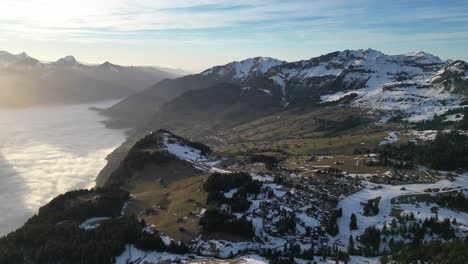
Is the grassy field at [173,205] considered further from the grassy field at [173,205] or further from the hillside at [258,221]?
the hillside at [258,221]

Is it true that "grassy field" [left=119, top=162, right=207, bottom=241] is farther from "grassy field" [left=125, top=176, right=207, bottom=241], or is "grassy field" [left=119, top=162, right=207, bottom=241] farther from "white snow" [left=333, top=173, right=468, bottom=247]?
"white snow" [left=333, top=173, right=468, bottom=247]

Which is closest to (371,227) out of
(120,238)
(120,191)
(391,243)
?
(391,243)

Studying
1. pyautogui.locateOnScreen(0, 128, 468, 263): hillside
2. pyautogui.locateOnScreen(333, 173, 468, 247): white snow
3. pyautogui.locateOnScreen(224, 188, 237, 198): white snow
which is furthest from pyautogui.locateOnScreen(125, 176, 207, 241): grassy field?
pyautogui.locateOnScreen(333, 173, 468, 247): white snow

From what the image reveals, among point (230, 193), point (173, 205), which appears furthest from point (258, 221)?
point (173, 205)

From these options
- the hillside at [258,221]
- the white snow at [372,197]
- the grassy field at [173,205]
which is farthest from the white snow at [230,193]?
the white snow at [372,197]

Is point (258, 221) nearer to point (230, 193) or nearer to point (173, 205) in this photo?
point (230, 193)

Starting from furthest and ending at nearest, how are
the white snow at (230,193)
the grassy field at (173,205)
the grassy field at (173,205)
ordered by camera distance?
the white snow at (230,193) < the grassy field at (173,205) < the grassy field at (173,205)

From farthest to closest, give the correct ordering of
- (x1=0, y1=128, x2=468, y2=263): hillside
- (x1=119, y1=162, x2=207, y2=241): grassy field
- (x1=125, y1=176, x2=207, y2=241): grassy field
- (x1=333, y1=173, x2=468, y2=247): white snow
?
(x1=333, y1=173, x2=468, y2=247): white snow, (x1=119, y1=162, x2=207, y2=241): grassy field, (x1=125, y1=176, x2=207, y2=241): grassy field, (x1=0, y1=128, x2=468, y2=263): hillside

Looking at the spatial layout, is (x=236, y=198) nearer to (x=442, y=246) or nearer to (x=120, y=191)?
(x=120, y=191)

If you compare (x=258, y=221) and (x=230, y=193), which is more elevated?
(x=230, y=193)

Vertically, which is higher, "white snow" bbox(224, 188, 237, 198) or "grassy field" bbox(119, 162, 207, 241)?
"white snow" bbox(224, 188, 237, 198)

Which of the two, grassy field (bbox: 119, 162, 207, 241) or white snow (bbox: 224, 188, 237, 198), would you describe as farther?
white snow (bbox: 224, 188, 237, 198)
